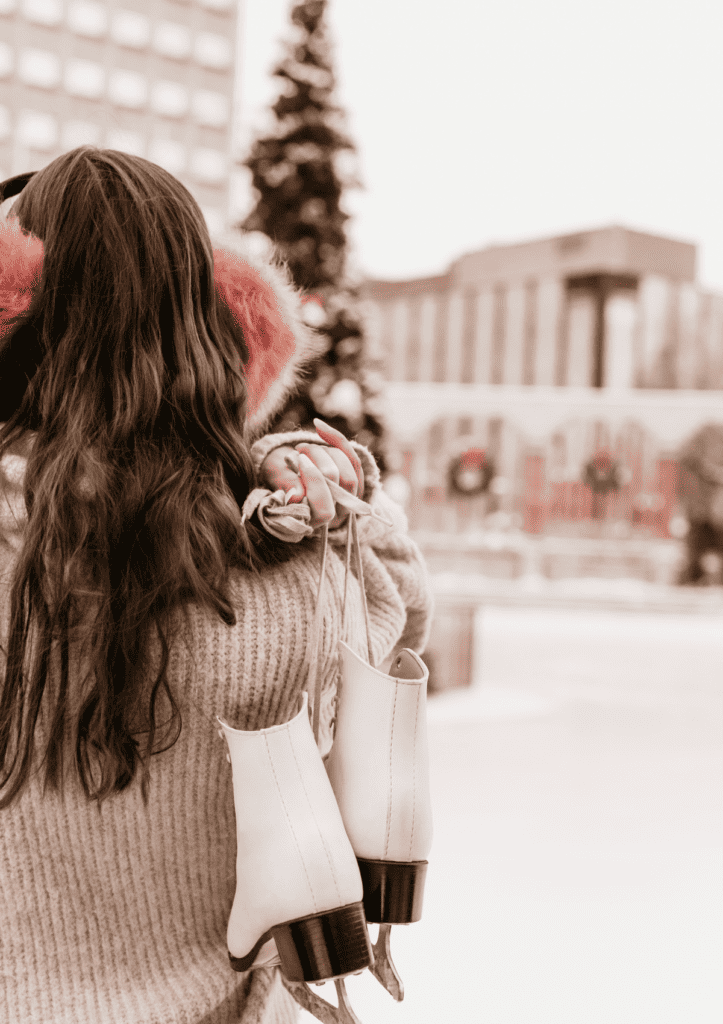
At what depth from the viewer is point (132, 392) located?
0.77 m

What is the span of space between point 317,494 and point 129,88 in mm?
31863

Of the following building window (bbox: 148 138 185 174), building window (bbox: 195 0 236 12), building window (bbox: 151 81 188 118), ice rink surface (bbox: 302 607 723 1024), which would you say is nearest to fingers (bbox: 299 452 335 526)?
ice rink surface (bbox: 302 607 723 1024)

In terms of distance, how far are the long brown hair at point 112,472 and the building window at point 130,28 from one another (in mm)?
31933

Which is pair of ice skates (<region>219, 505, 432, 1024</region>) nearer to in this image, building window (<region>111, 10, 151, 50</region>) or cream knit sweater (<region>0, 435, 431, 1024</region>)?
cream knit sweater (<region>0, 435, 431, 1024</region>)

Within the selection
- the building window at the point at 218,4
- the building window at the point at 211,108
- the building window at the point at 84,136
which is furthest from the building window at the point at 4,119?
the building window at the point at 84,136

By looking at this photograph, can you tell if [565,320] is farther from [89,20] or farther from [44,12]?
[44,12]

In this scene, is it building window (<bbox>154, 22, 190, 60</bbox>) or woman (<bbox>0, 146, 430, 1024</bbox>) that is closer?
woman (<bbox>0, 146, 430, 1024</bbox>)

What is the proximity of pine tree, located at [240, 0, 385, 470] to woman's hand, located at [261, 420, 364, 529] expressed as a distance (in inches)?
297

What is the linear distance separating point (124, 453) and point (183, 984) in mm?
440

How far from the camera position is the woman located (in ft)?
2.48

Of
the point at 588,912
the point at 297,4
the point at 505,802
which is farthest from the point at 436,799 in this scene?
the point at 297,4

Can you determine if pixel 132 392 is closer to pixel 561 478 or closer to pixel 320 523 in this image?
pixel 320 523

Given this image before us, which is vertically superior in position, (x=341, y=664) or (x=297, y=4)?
(x=297, y=4)

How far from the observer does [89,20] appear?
1128 inches
